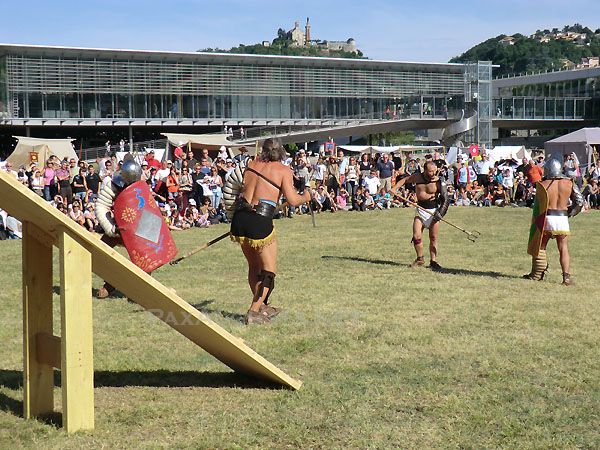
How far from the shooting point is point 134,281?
13.4 feet

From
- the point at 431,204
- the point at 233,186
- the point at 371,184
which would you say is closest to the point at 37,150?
the point at 371,184

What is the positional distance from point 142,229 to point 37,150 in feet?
59.7

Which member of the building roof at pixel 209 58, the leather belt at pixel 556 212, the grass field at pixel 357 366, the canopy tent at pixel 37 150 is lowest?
the grass field at pixel 357 366

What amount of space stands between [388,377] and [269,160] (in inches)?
109

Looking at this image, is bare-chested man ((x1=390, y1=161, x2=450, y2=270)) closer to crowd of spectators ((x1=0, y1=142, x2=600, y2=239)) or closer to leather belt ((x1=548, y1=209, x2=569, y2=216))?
leather belt ((x1=548, y1=209, x2=569, y2=216))

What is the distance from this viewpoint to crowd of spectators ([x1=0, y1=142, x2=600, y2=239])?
1688 centimetres

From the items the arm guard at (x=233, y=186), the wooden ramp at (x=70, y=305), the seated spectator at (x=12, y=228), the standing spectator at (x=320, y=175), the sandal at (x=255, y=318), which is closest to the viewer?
the wooden ramp at (x=70, y=305)

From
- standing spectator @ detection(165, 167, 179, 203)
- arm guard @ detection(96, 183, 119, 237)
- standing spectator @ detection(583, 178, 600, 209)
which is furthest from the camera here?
standing spectator @ detection(583, 178, 600, 209)

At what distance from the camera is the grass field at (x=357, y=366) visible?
4254 millimetres

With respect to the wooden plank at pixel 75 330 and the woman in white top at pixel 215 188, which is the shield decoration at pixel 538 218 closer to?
the wooden plank at pixel 75 330

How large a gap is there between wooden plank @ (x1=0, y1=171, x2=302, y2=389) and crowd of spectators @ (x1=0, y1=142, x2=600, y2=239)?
10.2 metres

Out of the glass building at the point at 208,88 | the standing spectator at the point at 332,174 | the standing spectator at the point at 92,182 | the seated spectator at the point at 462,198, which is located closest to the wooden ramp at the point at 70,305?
the standing spectator at the point at 92,182

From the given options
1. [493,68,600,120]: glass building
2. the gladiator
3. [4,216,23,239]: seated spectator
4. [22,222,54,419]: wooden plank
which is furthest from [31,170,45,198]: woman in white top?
[493,68,600,120]: glass building

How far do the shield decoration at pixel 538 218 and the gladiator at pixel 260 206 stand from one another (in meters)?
3.81
